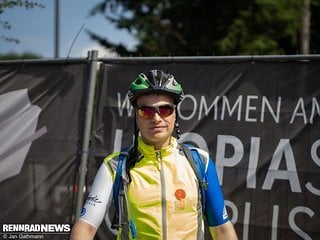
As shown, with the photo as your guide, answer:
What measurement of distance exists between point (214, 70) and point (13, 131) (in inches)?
85.2

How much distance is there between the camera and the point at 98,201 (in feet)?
9.70

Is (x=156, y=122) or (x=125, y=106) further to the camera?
(x=125, y=106)

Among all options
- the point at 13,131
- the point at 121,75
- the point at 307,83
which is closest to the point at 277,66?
the point at 307,83

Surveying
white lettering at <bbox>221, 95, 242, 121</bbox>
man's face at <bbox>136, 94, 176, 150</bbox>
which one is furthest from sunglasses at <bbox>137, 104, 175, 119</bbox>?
white lettering at <bbox>221, 95, 242, 121</bbox>

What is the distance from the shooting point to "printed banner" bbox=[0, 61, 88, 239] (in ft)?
17.0

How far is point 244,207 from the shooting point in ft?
15.5

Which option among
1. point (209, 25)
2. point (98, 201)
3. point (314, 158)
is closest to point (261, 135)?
point (314, 158)

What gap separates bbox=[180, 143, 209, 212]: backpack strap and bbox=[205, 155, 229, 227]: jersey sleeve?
25 mm

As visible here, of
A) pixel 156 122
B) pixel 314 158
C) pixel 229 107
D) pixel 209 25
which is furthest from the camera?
pixel 209 25

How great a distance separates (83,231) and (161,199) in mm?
480

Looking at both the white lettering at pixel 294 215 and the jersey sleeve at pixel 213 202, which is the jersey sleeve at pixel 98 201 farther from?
the white lettering at pixel 294 215

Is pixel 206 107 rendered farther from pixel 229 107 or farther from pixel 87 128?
pixel 87 128

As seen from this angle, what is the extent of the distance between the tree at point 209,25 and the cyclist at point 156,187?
15.5m

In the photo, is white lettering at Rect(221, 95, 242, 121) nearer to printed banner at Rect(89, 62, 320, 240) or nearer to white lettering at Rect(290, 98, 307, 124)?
printed banner at Rect(89, 62, 320, 240)
